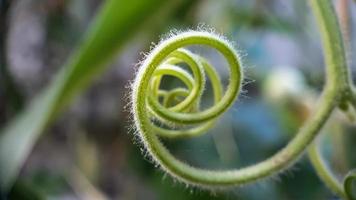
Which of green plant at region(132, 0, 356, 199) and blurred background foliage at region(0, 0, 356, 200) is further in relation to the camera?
blurred background foliage at region(0, 0, 356, 200)

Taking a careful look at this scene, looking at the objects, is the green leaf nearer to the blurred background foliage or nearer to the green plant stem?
the blurred background foliage

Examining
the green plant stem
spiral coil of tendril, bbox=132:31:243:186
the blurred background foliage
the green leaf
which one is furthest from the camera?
the blurred background foliage

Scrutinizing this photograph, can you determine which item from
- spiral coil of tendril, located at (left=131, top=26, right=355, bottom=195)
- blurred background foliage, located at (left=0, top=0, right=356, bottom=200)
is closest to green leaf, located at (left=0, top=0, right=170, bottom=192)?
blurred background foliage, located at (left=0, top=0, right=356, bottom=200)

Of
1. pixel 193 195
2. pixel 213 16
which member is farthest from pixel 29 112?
pixel 213 16

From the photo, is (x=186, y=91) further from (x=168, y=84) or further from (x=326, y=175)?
(x=168, y=84)

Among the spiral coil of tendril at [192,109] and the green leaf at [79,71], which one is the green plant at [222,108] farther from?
the green leaf at [79,71]

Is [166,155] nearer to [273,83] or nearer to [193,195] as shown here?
[193,195]

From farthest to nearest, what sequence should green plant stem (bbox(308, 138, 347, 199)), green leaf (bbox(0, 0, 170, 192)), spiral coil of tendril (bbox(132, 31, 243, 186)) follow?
green leaf (bbox(0, 0, 170, 192))
green plant stem (bbox(308, 138, 347, 199))
spiral coil of tendril (bbox(132, 31, 243, 186))
